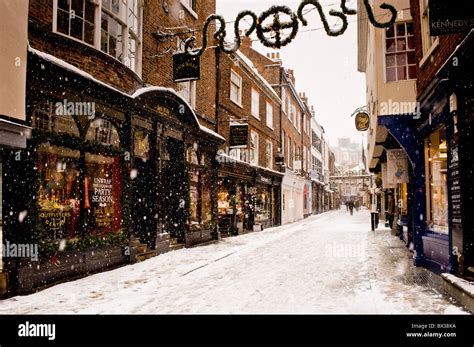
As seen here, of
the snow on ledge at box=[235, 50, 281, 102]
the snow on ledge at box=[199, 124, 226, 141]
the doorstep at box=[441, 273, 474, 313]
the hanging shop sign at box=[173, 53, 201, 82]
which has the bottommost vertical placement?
the doorstep at box=[441, 273, 474, 313]

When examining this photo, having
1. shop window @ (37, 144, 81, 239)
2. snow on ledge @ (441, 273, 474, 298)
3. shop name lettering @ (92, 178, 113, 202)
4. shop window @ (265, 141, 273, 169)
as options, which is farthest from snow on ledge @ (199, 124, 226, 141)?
snow on ledge @ (441, 273, 474, 298)

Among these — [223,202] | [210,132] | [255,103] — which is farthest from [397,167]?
[255,103]

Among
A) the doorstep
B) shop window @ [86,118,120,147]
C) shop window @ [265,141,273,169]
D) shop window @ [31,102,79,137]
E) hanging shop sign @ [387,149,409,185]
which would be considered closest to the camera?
the doorstep

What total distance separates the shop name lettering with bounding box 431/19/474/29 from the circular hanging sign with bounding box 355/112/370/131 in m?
11.0

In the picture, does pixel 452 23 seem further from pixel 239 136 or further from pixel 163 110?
pixel 239 136

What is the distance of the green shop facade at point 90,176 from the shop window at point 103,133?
24 mm

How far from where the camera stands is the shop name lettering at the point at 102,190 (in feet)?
32.3

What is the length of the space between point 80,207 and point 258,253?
20.1 feet

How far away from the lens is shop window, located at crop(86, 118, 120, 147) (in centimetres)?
984

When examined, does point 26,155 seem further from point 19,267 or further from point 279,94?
point 279,94

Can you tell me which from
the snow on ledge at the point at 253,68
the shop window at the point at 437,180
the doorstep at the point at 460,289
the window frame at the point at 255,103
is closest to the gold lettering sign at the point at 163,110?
the shop window at the point at 437,180

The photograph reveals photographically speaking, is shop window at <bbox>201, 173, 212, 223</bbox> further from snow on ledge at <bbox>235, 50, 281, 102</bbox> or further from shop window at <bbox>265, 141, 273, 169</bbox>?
shop window at <bbox>265, 141, 273, 169</bbox>

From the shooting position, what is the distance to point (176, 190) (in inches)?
581
